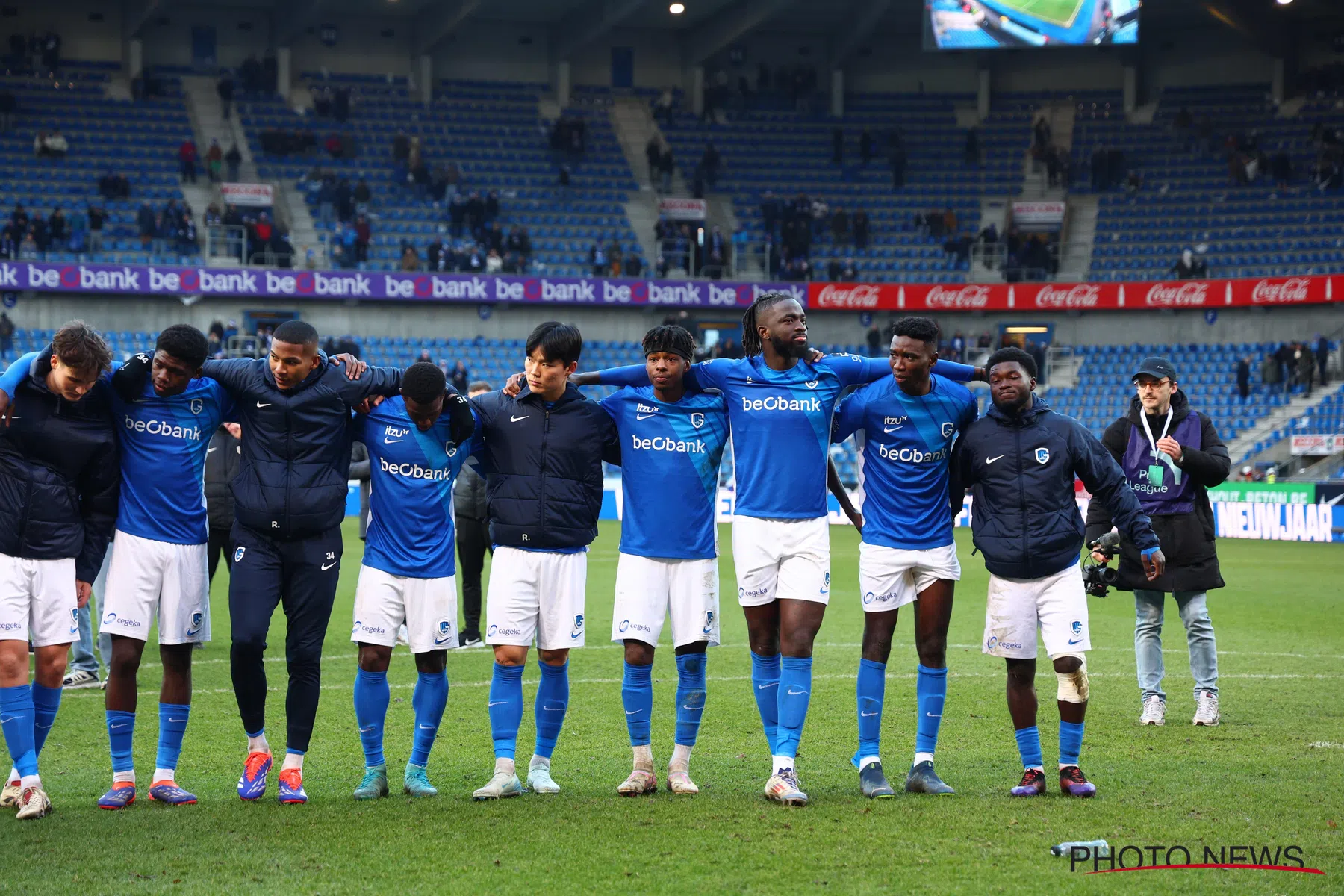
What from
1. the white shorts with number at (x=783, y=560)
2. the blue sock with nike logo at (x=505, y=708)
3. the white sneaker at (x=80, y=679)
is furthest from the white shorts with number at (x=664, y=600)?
the white sneaker at (x=80, y=679)

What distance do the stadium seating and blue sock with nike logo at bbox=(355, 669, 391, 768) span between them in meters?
34.3

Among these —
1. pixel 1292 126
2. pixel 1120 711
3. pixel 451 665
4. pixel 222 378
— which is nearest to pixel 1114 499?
pixel 1120 711

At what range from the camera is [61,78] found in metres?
42.3

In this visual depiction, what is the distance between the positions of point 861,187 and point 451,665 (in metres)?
37.1

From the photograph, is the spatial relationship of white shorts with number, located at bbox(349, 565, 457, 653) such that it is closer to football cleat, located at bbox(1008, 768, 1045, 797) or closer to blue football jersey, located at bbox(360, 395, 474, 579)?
blue football jersey, located at bbox(360, 395, 474, 579)

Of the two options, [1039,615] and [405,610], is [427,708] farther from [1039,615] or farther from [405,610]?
[1039,615]

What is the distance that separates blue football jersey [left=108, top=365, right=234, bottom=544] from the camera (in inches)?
271

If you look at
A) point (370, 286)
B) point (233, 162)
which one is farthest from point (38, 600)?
point (233, 162)

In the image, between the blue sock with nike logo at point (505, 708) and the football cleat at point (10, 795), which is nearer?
the football cleat at point (10, 795)

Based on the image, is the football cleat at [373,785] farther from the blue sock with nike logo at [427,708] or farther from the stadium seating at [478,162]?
the stadium seating at [478,162]

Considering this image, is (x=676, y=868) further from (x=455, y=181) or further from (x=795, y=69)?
(x=795, y=69)

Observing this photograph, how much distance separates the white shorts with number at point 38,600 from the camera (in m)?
6.57

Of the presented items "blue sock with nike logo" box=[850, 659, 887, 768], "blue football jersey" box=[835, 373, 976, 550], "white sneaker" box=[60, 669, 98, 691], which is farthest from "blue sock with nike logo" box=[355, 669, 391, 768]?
"white sneaker" box=[60, 669, 98, 691]

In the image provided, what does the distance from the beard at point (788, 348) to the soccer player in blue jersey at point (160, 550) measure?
2.98 metres
